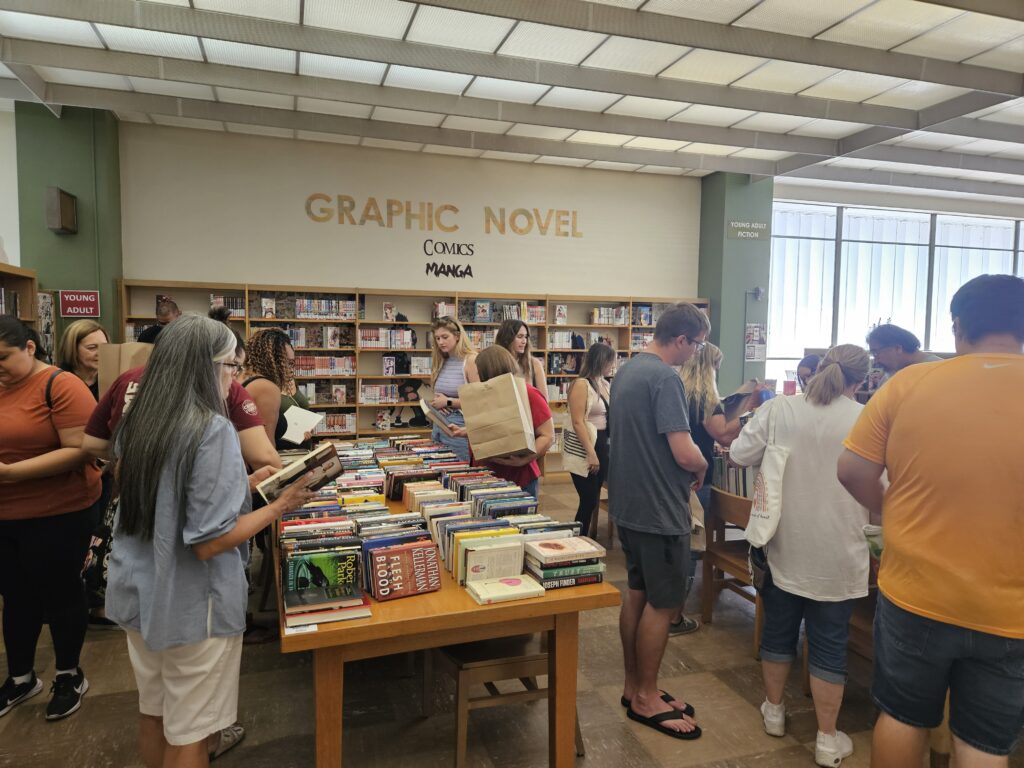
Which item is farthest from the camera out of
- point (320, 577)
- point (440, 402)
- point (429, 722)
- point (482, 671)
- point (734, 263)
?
point (734, 263)

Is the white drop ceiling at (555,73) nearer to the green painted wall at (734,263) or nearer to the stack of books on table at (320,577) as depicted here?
the green painted wall at (734,263)

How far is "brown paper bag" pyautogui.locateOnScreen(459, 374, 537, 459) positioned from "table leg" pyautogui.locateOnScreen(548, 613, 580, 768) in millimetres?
1021

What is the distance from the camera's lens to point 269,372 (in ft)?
10.1

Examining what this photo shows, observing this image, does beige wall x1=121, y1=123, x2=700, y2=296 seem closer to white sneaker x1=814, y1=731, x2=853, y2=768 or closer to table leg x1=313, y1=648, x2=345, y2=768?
table leg x1=313, y1=648, x2=345, y2=768

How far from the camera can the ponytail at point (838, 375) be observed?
2.43 metres

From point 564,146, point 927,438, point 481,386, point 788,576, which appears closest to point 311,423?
point 481,386

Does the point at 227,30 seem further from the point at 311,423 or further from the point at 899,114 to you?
the point at 899,114

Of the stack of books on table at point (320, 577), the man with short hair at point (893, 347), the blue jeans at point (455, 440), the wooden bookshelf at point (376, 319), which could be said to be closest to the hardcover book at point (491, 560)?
the stack of books on table at point (320, 577)

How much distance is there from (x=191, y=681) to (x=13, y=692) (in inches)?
71.2

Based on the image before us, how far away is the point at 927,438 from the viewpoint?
5.18ft

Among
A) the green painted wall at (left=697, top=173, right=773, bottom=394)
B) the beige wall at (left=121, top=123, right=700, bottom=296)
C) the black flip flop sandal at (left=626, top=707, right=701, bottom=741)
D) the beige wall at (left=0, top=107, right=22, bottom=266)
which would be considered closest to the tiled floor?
the black flip flop sandal at (left=626, top=707, right=701, bottom=741)

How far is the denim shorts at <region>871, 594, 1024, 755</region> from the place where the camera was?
1527mm

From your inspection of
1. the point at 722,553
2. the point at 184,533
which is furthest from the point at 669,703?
the point at 184,533

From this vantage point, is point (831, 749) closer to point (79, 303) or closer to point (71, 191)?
point (79, 303)
